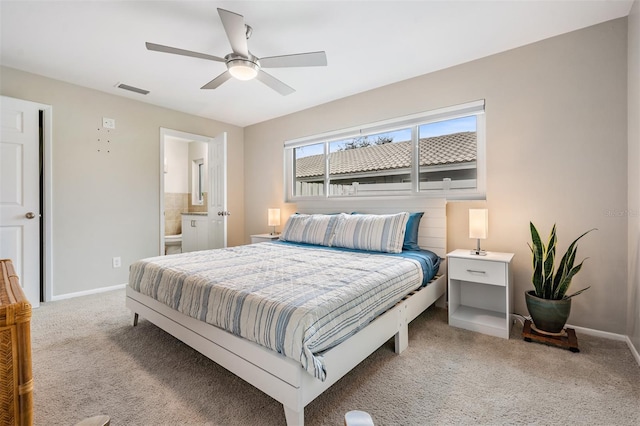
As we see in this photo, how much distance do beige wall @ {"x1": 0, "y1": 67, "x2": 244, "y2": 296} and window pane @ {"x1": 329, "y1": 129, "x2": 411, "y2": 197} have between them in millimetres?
2455

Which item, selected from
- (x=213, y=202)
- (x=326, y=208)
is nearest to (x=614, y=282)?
(x=326, y=208)

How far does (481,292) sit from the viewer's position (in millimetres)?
2826

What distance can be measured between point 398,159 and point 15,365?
3439 mm

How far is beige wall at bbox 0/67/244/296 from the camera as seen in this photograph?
3.29 metres

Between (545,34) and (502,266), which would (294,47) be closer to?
(545,34)

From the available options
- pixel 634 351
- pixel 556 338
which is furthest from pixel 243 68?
pixel 634 351

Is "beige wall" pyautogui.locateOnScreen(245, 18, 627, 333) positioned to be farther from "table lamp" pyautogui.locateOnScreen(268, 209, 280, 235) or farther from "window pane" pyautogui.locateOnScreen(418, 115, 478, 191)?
"table lamp" pyautogui.locateOnScreen(268, 209, 280, 235)

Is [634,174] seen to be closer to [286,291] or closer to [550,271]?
[550,271]

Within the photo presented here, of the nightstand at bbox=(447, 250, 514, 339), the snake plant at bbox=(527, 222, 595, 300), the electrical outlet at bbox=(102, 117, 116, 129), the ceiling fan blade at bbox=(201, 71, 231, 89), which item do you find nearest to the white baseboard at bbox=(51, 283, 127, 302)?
the electrical outlet at bbox=(102, 117, 116, 129)

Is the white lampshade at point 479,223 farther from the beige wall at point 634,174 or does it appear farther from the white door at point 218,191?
the white door at point 218,191

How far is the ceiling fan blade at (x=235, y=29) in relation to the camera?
1.76 m

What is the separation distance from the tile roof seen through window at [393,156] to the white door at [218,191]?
1.14 metres

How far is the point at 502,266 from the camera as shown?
2.33 meters

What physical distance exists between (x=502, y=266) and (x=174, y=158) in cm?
620
